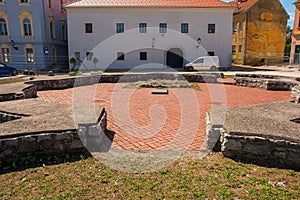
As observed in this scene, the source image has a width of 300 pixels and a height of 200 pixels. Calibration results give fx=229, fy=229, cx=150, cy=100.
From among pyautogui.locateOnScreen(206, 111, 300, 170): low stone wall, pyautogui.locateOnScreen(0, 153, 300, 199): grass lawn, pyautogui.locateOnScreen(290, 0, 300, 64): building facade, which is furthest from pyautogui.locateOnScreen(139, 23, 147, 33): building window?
pyautogui.locateOnScreen(0, 153, 300, 199): grass lawn

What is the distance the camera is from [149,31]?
2452 centimetres

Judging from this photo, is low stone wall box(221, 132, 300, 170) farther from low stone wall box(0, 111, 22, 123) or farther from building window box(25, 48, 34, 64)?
building window box(25, 48, 34, 64)

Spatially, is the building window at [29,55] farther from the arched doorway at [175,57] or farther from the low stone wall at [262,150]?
the low stone wall at [262,150]

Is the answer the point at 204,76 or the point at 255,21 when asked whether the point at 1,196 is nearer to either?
the point at 204,76

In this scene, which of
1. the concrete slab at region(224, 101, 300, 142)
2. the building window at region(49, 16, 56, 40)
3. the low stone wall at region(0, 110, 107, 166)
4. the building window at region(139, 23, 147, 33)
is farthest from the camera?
the building window at region(49, 16, 56, 40)

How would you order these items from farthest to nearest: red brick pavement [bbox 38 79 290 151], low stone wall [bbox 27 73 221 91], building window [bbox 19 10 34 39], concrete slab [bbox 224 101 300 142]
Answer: building window [bbox 19 10 34 39] < low stone wall [bbox 27 73 221 91] < red brick pavement [bbox 38 79 290 151] < concrete slab [bbox 224 101 300 142]

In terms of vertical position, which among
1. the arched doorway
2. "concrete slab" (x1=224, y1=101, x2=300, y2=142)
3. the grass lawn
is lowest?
the grass lawn

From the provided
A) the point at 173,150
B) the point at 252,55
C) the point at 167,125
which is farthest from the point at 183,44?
the point at 173,150

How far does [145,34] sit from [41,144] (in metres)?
22.1

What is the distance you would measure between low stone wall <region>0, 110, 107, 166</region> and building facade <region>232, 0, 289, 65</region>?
29919 mm

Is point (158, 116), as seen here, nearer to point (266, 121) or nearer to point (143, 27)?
point (266, 121)

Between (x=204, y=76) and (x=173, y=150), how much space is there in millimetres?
11340

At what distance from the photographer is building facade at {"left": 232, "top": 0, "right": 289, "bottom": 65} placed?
29.6 m

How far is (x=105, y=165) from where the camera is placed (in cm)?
376
